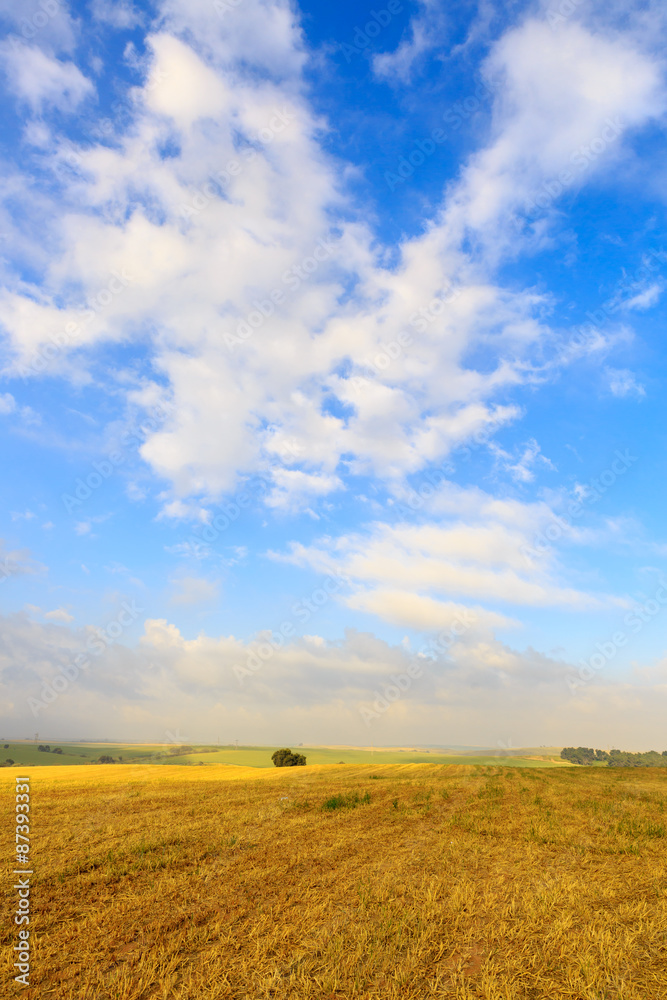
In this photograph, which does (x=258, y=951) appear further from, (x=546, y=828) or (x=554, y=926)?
(x=546, y=828)

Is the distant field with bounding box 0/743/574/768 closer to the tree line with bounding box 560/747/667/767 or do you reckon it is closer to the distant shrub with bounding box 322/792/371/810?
the tree line with bounding box 560/747/667/767

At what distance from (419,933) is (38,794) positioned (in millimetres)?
24849

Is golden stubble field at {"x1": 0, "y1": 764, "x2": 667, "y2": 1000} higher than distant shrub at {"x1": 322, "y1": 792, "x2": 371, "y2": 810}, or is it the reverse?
golden stubble field at {"x1": 0, "y1": 764, "x2": 667, "y2": 1000}

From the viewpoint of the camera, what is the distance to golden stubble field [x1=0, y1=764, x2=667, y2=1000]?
18.5 feet

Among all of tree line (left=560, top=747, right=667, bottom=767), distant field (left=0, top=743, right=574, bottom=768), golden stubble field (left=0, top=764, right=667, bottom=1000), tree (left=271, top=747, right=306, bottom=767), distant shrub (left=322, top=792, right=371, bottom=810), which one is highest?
golden stubble field (left=0, top=764, right=667, bottom=1000)

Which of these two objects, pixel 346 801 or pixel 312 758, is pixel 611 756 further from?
pixel 346 801

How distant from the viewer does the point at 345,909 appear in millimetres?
7770

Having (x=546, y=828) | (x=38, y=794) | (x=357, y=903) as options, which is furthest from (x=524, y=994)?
(x=38, y=794)

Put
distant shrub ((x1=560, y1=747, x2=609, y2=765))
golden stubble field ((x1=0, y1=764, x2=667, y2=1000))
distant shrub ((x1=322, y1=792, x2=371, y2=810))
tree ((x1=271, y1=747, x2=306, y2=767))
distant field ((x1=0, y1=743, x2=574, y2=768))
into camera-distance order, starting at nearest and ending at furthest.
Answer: golden stubble field ((x1=0, y1=764, x2=667, y2=1000)), distant shrub ((x1=322, y1=792, x2=371, y2=810)), tree ((x1=271, y1=747, x2=306, y2=767)), distant field ((x1=0, y1=743, x2=574, y2=768)), distant shrub ((x1=560, y1=747, x2=609, y2=765))

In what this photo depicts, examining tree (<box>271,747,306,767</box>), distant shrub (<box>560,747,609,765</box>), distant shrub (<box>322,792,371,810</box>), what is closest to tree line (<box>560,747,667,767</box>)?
distant shrub (<box>560,747,609,765</box>)

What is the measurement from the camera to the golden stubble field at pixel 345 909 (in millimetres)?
5652

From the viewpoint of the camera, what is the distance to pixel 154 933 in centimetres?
695

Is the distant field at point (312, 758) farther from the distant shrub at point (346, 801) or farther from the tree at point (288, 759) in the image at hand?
the distant shrub at point (346, 801)

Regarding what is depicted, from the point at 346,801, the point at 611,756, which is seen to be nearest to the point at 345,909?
the point at 346,801
